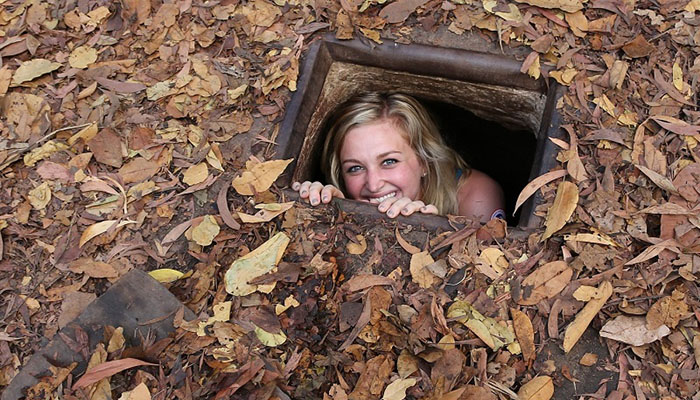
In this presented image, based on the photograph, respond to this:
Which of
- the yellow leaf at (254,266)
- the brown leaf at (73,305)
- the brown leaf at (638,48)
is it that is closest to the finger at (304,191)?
the yellow leaf at (254,266)

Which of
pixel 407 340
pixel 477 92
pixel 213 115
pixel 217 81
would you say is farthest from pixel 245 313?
pixel 477 92

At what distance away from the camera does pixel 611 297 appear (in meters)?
2.04

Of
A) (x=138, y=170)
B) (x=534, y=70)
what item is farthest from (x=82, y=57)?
(x=534, y=70)

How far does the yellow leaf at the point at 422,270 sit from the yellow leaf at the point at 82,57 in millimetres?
1653

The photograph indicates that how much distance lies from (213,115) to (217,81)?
17cm

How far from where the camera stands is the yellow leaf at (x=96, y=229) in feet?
7.38

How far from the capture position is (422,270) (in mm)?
2113

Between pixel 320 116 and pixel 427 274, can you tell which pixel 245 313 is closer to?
pixel 427 274

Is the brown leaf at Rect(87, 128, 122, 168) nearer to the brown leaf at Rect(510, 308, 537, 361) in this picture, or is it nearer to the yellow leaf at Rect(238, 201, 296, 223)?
the yellow leaf at Rect(238, 201, 296, 223)

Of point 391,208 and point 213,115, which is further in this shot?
point 213,115

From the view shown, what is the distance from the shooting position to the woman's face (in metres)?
2.95

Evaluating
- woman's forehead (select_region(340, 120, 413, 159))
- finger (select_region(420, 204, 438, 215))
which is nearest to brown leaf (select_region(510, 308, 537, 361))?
finger (select_region(420, 204, 438, 215))

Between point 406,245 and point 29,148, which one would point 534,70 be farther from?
point 29,148

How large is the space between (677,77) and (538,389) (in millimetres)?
1375
